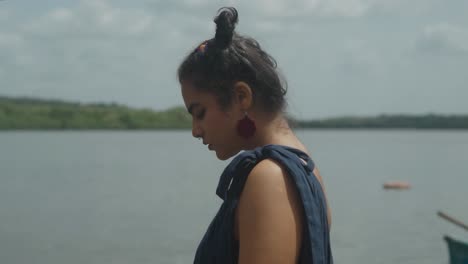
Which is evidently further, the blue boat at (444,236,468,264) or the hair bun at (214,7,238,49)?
the blue boat at (444,236,468,264)

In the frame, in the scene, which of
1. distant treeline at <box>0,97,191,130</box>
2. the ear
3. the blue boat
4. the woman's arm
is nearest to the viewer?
the woman's arm

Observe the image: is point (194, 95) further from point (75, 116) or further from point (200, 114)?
point (75, 116)

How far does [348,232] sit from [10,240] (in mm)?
9278

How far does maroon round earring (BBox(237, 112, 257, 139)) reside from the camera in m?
2.02

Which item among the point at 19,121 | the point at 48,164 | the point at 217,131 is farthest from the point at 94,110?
the point at 217,131

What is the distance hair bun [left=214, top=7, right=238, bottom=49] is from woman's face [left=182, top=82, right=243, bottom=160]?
122 millimetres

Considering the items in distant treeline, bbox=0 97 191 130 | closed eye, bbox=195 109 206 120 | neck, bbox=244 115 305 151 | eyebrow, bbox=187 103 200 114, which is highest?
eyebrow, bbox=187 103 200 114

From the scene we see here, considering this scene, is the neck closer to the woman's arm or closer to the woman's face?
the woman's face

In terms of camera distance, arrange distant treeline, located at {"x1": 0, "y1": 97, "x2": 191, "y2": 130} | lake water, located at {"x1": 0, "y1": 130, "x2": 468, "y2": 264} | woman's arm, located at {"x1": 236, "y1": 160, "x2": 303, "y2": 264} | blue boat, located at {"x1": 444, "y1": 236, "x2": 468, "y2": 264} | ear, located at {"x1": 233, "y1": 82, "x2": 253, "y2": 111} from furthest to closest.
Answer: distant treeline, located at {"x1": 0, "y1": 97, "x2": 191, "y2": 130} < lake water, located at {"x1": 0, "y1": 130, "x2": 468, "y2": 264} < blue boat, located at {"x1": 444, "y1": 236, "x2": 468, "y2": 264} < ear, located at {"x1": 233, "y1": 82, "x2": 253, "y2": 111} < woman's arm, located at {"x1": 236, "y1": 160, "x2": 303, "y2": 264}

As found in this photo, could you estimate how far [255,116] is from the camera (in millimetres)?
2021

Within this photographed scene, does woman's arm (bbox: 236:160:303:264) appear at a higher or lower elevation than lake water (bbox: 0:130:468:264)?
higher

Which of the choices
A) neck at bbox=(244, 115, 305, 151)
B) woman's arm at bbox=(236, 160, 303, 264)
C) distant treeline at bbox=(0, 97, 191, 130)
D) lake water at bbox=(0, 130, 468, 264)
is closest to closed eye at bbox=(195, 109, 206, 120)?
neck at bbox=(244, 115, 305, 151)

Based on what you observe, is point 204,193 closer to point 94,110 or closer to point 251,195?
point 251,195

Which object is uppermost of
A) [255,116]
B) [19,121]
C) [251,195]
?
[255,116]
